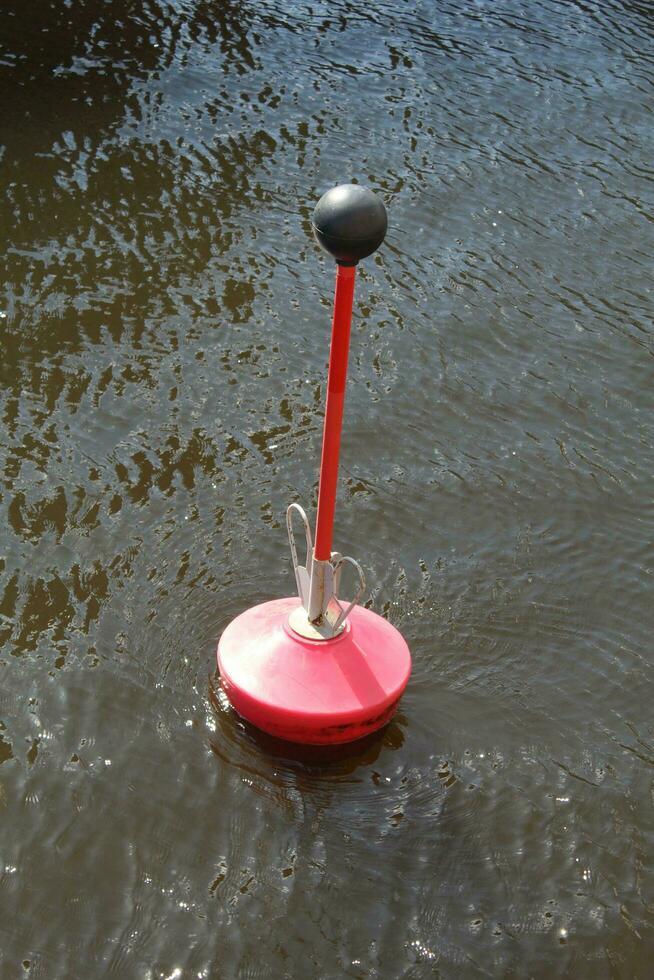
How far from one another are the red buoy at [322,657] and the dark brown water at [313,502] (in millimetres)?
207

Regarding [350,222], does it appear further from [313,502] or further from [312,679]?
[313,502]

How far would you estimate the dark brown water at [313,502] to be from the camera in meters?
3.38

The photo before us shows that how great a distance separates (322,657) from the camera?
12.4 feet

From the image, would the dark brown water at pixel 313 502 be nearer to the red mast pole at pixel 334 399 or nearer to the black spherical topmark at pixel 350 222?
the red mast pole at pixel 334 399

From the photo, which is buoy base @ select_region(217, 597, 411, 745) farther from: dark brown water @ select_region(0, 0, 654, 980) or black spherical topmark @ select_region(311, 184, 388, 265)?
black spherical topmark @ select_region(311, 184, 388, 265)

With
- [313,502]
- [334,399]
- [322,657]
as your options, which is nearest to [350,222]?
[334,399]

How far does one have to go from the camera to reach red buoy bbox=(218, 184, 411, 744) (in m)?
3.65

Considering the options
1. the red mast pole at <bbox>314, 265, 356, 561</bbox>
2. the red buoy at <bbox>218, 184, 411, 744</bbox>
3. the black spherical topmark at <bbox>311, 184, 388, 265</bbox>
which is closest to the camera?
the black spherical topmark at <bbox>311, 184, 388, 265</bbox>

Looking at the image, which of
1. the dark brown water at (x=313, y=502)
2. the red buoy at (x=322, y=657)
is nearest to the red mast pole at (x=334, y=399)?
the red buoy at (x=322, y=657)

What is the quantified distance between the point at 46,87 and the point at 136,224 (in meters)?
2.26

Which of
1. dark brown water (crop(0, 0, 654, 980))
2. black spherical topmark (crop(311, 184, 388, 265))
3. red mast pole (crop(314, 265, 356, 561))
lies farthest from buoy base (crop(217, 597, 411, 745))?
black spherical topmark (crop(311, 184, 388, 265))

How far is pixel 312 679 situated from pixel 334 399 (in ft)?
3.13

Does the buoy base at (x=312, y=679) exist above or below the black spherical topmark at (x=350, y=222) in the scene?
below

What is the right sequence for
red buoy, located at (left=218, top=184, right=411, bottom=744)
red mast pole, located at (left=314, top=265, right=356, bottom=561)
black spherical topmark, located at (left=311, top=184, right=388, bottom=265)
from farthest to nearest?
red buoy, located at (left=218, top=184, right=411, bottom=744), red mast pole, located at (left=314, top=265, right=356, bottom=561), black spherical topmark, located at (left=311, top=184, right=388, bottom=265)
